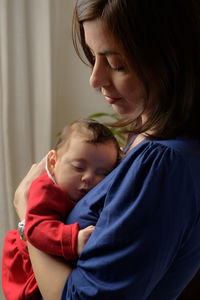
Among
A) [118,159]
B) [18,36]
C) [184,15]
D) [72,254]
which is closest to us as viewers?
[184,15]

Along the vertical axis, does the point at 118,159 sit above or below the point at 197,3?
below

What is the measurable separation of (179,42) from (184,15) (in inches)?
2.2

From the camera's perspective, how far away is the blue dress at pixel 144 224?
77 cm

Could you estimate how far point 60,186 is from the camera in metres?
1.25

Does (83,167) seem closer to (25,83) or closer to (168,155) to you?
(168,155)

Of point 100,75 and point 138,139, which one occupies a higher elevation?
point 100,75

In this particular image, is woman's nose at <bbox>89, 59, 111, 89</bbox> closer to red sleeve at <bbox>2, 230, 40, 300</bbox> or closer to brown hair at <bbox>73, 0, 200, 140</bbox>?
brown hair at <bbox>73, 0, 200, 140</bbox>

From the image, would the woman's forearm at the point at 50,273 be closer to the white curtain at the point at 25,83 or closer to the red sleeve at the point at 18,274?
the red sleeve at the point at 18,274

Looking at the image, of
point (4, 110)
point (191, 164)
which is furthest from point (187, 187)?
point (4, 110)

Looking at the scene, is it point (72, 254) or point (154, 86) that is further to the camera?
point (72, 254)

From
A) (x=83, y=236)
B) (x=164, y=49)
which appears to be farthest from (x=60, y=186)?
(x=164, y=49)

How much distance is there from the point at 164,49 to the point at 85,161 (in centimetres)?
57

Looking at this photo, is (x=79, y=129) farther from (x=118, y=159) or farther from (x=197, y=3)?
(x=197, y=3)

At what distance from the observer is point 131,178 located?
81 centimetres
